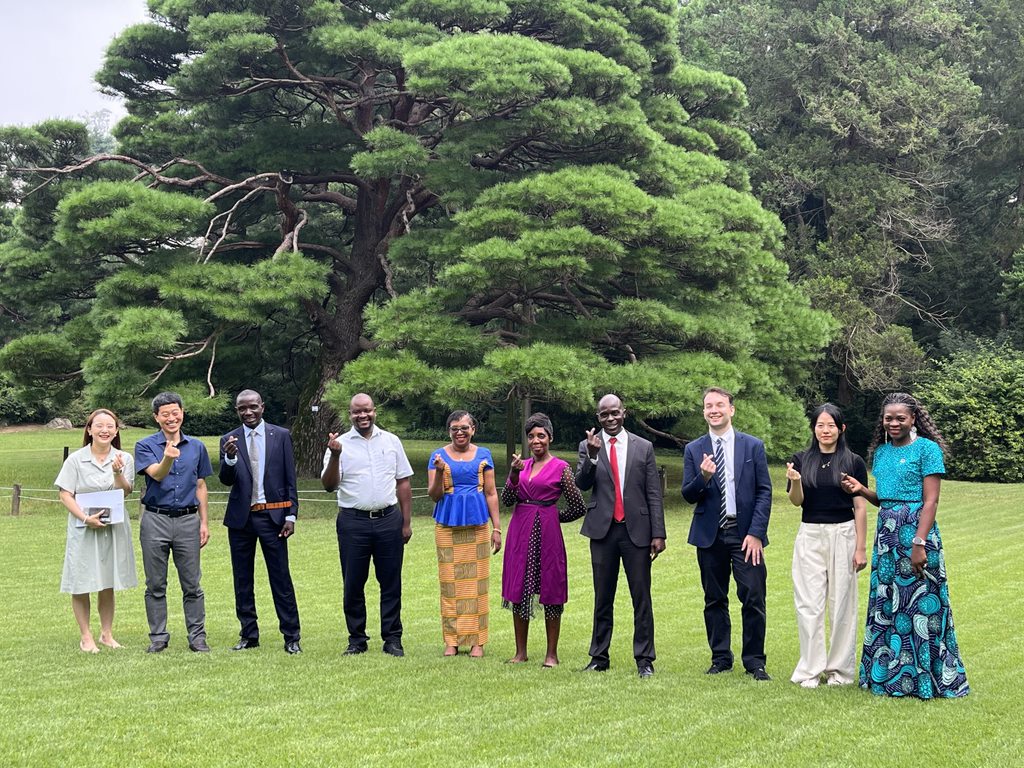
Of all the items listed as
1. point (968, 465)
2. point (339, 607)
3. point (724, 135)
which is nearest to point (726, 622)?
point (339, 607)

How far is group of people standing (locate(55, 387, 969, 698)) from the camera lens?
18.6ft

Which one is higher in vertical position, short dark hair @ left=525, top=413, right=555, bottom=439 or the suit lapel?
short dark hair @ left=525, top=413, right=555, bottom=439

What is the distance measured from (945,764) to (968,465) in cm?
2248

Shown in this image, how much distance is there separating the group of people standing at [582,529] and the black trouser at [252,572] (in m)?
0.01

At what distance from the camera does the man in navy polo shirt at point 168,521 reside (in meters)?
6.75

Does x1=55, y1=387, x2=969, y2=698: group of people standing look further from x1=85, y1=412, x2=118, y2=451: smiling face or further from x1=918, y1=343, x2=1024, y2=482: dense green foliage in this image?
x1=918, y1=343, x2=1024, y2=482: dense green foliage

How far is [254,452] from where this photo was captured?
6926 millimetres

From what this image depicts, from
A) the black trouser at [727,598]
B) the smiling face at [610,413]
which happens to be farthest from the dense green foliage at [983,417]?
the smiling face at [610,413]

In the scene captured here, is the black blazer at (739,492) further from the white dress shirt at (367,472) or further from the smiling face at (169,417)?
the smiling face at (169,417)

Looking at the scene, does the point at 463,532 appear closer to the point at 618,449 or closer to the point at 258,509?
the point at 618,449

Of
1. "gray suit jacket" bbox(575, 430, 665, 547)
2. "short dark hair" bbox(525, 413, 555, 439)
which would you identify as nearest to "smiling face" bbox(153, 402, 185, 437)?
"short dark hair" bbox(525, 413, 555, 439)

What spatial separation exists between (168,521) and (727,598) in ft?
→ 11.0

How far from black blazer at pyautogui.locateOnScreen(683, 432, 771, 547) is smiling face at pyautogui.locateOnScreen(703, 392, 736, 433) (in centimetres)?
8

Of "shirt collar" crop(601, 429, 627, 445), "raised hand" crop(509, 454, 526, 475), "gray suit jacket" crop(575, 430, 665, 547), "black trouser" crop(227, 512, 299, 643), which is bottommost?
"black trouser" crop(227, 512, 299, 643)
